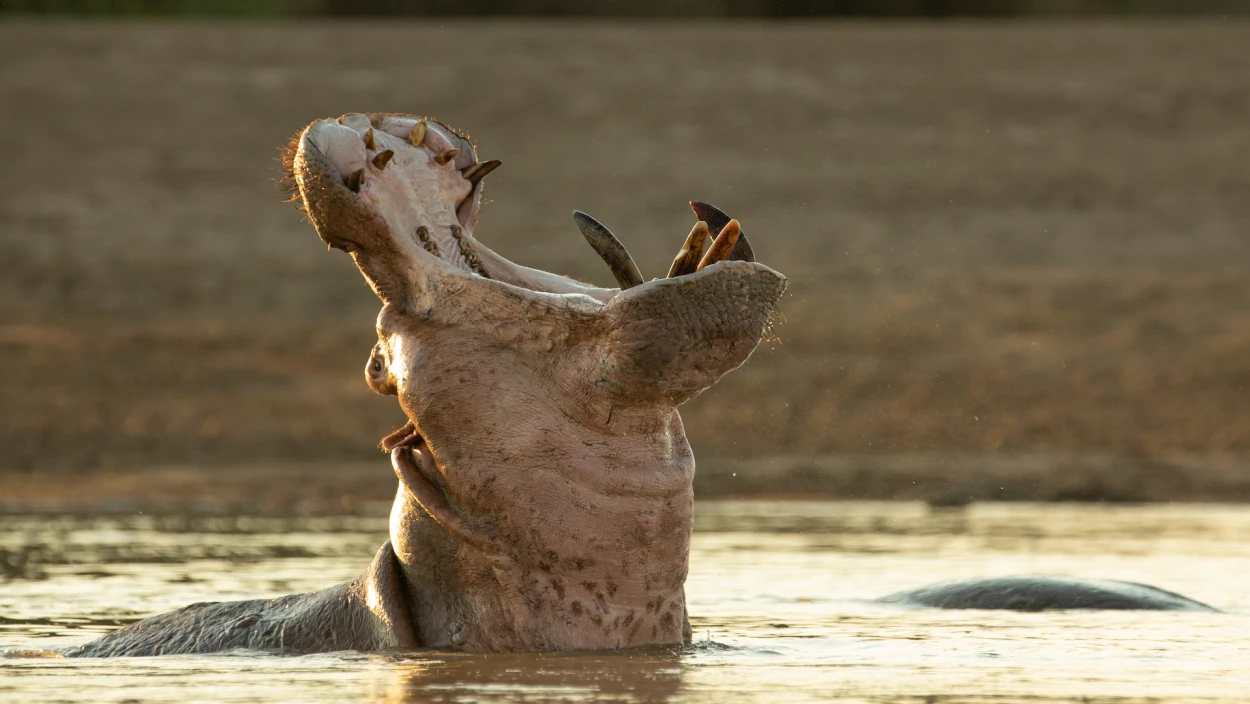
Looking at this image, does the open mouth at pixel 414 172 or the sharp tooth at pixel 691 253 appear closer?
the sharp tooth at pixel 691 253

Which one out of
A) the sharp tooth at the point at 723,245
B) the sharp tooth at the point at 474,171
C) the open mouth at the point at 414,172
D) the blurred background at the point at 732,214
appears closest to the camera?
the sharp tooth at the point at 723,245

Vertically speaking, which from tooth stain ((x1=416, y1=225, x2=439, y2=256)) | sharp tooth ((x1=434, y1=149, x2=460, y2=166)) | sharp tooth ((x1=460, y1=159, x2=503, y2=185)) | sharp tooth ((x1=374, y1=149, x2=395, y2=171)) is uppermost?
sharp tooth ((x1=434, y1=149, x2=460, y2=166))

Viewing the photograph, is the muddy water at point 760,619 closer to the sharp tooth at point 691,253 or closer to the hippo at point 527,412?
the hippo at point 527,412

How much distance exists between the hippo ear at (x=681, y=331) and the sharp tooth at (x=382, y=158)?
2.26 ft

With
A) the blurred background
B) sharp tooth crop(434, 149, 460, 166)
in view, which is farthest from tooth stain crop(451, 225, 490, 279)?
the blurred background

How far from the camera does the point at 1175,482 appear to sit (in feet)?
46.8

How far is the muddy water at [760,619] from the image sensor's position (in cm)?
445

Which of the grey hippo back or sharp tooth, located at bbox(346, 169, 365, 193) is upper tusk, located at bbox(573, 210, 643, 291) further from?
the grey hippo back

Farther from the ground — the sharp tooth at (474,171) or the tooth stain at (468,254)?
the sharp tooth at (474,171)

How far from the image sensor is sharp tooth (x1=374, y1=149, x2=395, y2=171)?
15.2 feet

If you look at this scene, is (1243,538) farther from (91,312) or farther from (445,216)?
(91,312)

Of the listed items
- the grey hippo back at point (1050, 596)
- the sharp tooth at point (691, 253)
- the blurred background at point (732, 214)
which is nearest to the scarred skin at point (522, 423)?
the sharp tooth at point (691, 253)

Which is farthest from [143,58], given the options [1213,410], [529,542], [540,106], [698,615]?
[529,542]

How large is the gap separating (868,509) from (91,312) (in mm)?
9301
